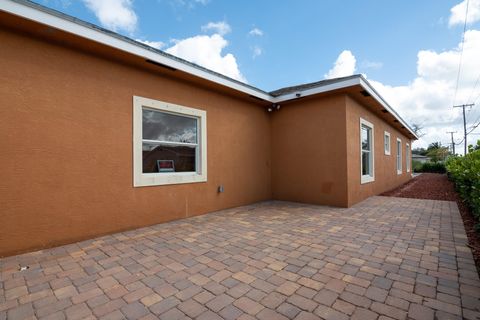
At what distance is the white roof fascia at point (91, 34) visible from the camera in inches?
106

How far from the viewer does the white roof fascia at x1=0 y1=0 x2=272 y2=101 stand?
106 inches

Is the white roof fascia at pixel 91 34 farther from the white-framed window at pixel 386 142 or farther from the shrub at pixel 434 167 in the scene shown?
the shrub at pixel 434 167

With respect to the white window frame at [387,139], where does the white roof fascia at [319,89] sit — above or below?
above

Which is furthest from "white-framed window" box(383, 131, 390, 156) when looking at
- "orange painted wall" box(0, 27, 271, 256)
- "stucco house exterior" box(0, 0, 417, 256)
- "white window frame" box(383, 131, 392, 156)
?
"orange painted wall" box(0, 27, 271, 256)

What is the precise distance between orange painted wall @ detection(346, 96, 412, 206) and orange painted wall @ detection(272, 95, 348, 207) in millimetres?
254

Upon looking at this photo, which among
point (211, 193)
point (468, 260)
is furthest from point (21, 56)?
point (468, 260)

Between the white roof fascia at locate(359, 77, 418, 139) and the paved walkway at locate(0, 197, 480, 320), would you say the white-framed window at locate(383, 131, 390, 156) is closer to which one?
the white roof fascia at locate(359, 77, 418, 139)

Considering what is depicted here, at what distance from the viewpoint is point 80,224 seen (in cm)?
344

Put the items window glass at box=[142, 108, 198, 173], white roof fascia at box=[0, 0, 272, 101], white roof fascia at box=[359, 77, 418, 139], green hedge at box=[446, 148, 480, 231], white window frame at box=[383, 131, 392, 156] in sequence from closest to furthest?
white roof fascia at box=[0, 0, 272, 101]
green hedge at box=[446, 148, 480, 231]
window glass at box=[142, 108, 198, 173]
white roof fascia at box=[359, 77, 418, 139]
white window frame at box=[383, 131, 392, 156]

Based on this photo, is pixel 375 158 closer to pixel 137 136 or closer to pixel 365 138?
pixel 365 138

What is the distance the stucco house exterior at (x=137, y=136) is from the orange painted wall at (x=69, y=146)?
0.6 inches

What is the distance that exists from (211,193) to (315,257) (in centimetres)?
310

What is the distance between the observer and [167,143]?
182 inches

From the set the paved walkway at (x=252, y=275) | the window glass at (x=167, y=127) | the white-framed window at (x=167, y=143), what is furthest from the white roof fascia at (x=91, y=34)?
the paved walkway at (x=252, y=275)
